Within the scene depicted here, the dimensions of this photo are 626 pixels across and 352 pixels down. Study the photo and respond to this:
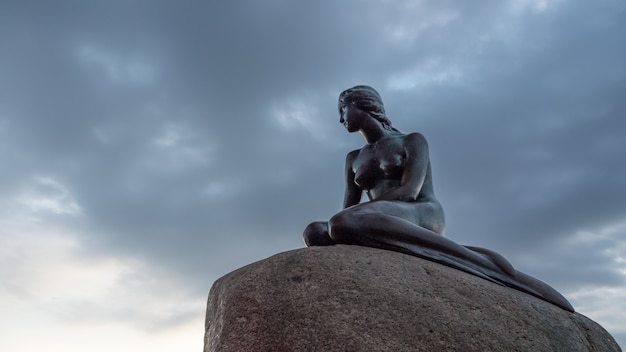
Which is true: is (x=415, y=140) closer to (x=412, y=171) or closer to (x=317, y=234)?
(x=412, y=171)

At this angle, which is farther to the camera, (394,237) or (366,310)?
(394,237)

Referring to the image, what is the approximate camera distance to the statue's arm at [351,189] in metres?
6.13

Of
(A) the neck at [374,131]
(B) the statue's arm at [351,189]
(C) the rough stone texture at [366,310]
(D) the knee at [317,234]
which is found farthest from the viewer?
(B) the statue's arm at [351,189]

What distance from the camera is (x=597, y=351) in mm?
4262

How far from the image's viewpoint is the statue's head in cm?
604

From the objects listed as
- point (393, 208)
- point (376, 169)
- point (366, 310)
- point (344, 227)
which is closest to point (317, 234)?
point (344, 227)

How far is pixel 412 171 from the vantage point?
5.41 meters

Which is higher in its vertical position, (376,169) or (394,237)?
(376,169)

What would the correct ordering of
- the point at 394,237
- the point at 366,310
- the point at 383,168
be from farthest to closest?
1. the point at 383,168
2. the point at 394,237
3. the point at 366,310

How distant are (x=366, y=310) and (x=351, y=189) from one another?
2.76 meters

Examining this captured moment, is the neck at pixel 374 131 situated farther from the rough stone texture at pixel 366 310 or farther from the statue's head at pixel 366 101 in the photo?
the rough stone texture at pixel 366 310

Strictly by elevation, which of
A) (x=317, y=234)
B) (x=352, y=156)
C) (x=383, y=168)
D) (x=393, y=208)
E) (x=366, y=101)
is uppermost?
(x=366, y=101)

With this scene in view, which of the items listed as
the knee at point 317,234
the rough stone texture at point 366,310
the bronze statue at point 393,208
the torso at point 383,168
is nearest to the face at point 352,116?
the bronze statue at point 393,208

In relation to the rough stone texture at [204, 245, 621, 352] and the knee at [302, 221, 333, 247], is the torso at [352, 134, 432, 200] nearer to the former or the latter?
the knee at [302, 221, 333, 247]
